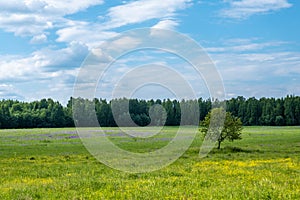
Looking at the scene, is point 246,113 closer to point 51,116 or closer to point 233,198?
point 51,116

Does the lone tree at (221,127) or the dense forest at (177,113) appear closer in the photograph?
the lone tree at (221,127)

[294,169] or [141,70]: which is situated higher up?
[141,70]

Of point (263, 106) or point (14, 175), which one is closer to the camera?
point (14, 175)

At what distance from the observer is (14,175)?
73.7ft

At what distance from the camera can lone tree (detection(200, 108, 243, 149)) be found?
142ft

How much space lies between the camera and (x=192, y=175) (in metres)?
19.9

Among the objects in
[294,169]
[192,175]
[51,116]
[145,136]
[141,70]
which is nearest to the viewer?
[192,175]

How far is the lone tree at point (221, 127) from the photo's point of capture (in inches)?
1703

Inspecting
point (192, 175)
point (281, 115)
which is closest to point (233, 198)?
point (192, 175)

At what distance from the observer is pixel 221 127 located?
Result: 1709 inches

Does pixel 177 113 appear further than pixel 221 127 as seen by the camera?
Yes

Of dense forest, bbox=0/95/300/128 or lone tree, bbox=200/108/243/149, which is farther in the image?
dense forest, bbox=0/95/300/128

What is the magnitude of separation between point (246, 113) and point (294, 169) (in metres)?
149

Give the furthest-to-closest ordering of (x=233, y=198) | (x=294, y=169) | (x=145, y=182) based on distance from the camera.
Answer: (x=294, y=169), (x=145, y=182), (x=233, y=198)
